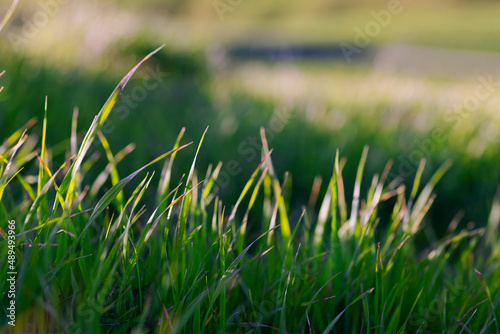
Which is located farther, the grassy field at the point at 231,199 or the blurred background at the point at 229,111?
the blurred background at the point at 229,111

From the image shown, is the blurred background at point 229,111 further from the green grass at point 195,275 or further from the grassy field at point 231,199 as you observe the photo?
the green grass at point 195,275

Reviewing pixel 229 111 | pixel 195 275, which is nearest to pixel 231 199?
pixel 229 111

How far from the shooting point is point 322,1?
1330 inches

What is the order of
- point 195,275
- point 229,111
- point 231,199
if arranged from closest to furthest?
point 195,275 < point 231,199 < point 229,111

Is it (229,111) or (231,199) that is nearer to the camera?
(231,199)

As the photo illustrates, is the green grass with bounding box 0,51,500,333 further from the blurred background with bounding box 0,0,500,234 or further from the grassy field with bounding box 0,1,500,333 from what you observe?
the blurred background with bounding box 0,0,500,234

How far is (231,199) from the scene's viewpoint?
2000 mm

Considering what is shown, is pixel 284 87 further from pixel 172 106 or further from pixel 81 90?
pixel 81 90

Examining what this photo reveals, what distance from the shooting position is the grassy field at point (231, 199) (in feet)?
2.57

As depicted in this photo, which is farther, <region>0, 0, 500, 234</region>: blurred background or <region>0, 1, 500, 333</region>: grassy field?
<region>0, 0, 500, 234</region>: blurred background

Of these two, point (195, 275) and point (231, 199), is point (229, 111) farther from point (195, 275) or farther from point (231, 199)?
point (195, 275)

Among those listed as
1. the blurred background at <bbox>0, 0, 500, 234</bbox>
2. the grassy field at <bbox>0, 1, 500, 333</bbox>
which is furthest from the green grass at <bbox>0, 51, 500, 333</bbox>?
the blurred background at <bbox>0, 0, 500, 234</bbox>

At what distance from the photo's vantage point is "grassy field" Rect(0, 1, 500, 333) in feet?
2.57

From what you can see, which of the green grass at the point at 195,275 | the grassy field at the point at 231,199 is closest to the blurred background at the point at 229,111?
the grassy field at the point at 231,199
